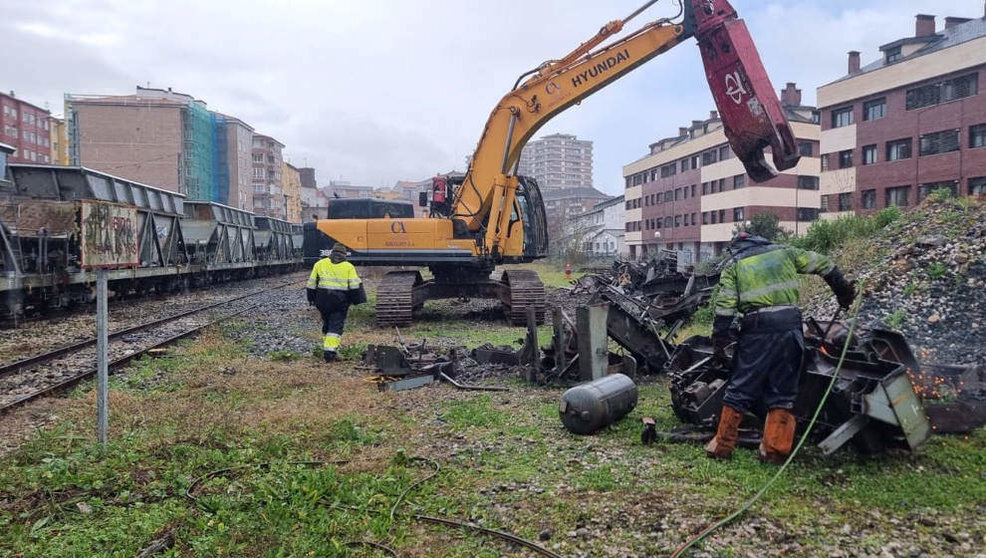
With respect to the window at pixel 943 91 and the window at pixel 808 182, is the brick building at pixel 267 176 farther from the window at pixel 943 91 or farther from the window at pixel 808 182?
the window at pixel 943 91

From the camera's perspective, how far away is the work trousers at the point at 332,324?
873 centimetres

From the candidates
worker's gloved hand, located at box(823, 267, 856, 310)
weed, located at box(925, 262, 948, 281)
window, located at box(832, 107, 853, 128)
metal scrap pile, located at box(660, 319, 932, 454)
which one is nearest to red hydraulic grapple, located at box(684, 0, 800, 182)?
weed, located at box(925, 262, 948, 281)

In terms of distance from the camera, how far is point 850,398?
14.5 ft

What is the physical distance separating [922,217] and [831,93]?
2888 cm

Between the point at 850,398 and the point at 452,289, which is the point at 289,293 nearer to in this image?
the point at 452,289

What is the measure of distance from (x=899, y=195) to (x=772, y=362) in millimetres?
34657

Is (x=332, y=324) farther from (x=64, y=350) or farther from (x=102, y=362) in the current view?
(x=102, y=362)

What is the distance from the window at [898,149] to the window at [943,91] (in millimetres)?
1719

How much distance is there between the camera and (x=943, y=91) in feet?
101

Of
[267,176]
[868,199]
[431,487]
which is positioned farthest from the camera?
[267,176]

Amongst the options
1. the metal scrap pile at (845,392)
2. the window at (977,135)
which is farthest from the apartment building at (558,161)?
the metal scrap pile at (845,392)

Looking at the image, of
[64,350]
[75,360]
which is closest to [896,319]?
[75,360]

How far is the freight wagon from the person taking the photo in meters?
4.96

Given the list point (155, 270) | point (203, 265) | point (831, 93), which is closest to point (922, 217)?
point (155, 270)
